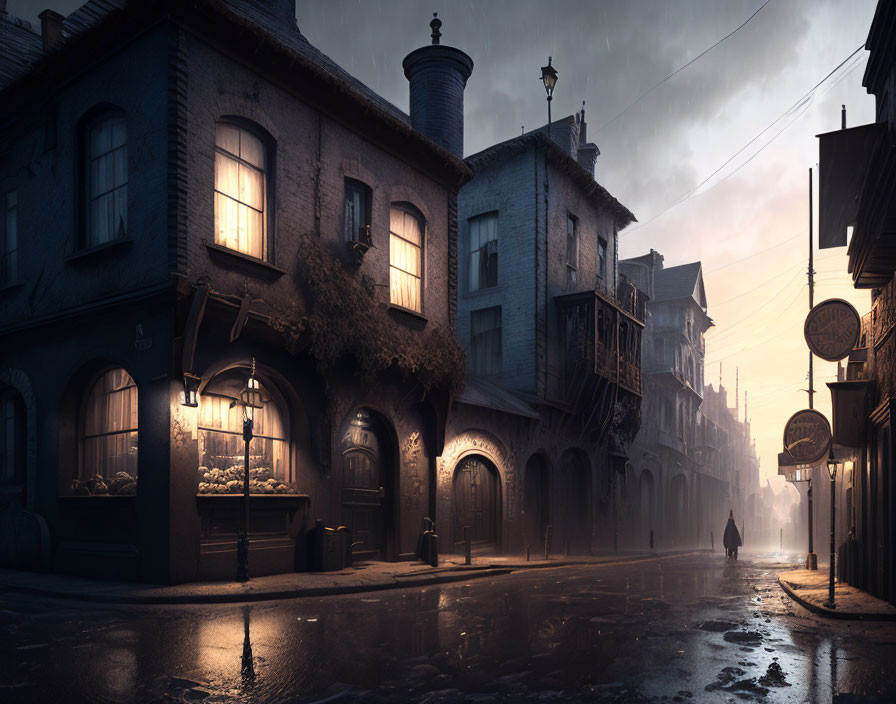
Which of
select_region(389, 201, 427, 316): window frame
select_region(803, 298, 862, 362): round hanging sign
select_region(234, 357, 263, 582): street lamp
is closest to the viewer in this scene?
select_region(234, 357, 263, 582): street lamp

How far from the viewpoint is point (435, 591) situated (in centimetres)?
1281

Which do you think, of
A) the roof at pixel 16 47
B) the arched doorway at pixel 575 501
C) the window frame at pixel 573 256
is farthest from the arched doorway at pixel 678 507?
the roof at pixel 16 47

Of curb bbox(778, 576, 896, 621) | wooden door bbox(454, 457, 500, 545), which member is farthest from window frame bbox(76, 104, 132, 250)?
curb bbox(778, 576, 896, 621)

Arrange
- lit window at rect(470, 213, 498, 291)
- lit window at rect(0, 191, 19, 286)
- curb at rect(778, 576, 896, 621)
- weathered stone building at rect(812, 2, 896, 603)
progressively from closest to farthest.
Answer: curb at rect(778, 576, 896, 621), weathered stone building at rect(812, 2, 896, 603), lit window at rect(0, 191, 19, 286), lit window at rect(470, 213, 498, 291)

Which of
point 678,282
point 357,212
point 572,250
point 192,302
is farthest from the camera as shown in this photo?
point 678,282

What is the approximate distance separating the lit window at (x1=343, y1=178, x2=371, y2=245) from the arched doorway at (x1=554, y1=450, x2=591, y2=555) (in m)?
12.5

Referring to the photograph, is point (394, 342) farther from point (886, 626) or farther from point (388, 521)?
point (886, 626)

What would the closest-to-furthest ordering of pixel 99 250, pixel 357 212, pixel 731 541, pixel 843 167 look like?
1. pixel 99 250
2. pixel 843 167
3. pixel 357 212
4. pixel 731 541

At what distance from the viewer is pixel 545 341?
85.4ft

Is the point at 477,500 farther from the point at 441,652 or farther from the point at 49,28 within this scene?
the point at 49,28

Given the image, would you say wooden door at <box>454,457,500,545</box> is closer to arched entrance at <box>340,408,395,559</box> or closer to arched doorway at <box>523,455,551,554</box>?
arched doorway at <box>523,455,551,554</box>

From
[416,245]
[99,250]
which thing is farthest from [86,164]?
[416,245]

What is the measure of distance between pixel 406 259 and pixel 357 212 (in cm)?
206

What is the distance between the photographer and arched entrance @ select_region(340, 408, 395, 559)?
1638 cm
